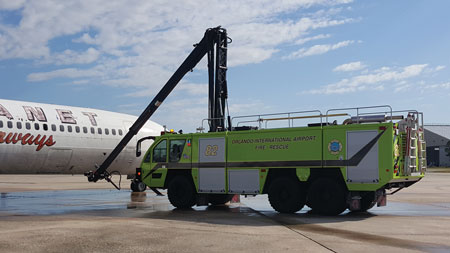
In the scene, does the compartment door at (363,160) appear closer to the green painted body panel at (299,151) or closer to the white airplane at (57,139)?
the green painted body panel at (299,151)

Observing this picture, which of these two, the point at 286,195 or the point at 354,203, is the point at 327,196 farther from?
the point at 286,195

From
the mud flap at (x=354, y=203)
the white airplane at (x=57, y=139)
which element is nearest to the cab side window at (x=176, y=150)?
the mud flap at (x=354, y=203)

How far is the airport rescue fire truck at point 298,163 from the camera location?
15.5 metres

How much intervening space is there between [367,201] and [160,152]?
26.3 feet

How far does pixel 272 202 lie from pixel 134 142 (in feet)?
51.1

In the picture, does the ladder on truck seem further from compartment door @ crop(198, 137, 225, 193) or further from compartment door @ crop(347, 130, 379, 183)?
compartment door @ crop(198, 137, 225, 193)

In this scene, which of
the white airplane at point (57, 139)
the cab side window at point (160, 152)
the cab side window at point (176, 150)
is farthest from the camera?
the white airplane at point (57, 139)

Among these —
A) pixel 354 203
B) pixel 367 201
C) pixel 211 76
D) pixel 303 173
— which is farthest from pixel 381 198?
pixel 211 76

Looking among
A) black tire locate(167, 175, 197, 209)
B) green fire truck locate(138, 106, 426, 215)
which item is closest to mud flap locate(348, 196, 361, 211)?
green fire truck locate(138, 106, 426, 215)

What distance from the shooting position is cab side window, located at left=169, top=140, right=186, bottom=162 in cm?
1966

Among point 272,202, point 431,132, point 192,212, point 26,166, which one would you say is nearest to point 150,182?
point 192,212

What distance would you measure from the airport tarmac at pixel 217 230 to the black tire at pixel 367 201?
31 cm

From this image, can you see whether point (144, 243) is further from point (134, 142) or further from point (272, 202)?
point (134, 142)

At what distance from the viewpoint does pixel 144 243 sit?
415 inches
